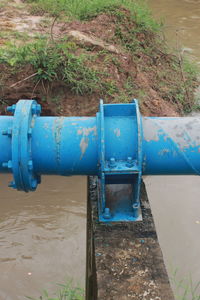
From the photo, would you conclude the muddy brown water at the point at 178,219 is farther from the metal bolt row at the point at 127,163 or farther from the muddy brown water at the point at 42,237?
the metal bolt row at the point at 127,163

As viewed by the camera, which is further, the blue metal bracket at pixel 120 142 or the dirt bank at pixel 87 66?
the dirt bank at pixel 87 66

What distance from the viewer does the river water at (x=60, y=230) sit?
3.22 m

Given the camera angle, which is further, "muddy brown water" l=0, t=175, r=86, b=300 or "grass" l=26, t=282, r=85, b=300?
"muddy brown water" l=0, t=175, r=86, b=300

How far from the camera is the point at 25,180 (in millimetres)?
1832

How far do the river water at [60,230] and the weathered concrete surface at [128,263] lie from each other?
128 centimetres

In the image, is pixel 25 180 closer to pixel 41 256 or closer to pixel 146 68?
pixel 41 256

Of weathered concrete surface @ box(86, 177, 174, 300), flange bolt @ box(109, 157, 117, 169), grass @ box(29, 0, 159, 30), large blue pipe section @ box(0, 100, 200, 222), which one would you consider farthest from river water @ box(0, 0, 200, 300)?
grass @ box(29, 0, 159, 30)

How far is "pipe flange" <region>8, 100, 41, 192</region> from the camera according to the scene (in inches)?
69.0

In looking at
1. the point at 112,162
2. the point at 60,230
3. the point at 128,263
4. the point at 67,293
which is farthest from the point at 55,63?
the point at 128,263

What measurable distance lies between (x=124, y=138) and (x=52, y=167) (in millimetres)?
408

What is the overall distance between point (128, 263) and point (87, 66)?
3028 mm

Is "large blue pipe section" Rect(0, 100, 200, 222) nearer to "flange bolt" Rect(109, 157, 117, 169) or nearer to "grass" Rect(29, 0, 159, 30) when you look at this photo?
"flange bolt" Rect(109, 157, 117, 169)

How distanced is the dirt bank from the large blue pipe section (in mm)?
2348

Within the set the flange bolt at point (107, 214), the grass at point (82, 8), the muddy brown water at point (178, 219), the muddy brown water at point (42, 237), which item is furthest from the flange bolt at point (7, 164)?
the grass at point (82, 8)
